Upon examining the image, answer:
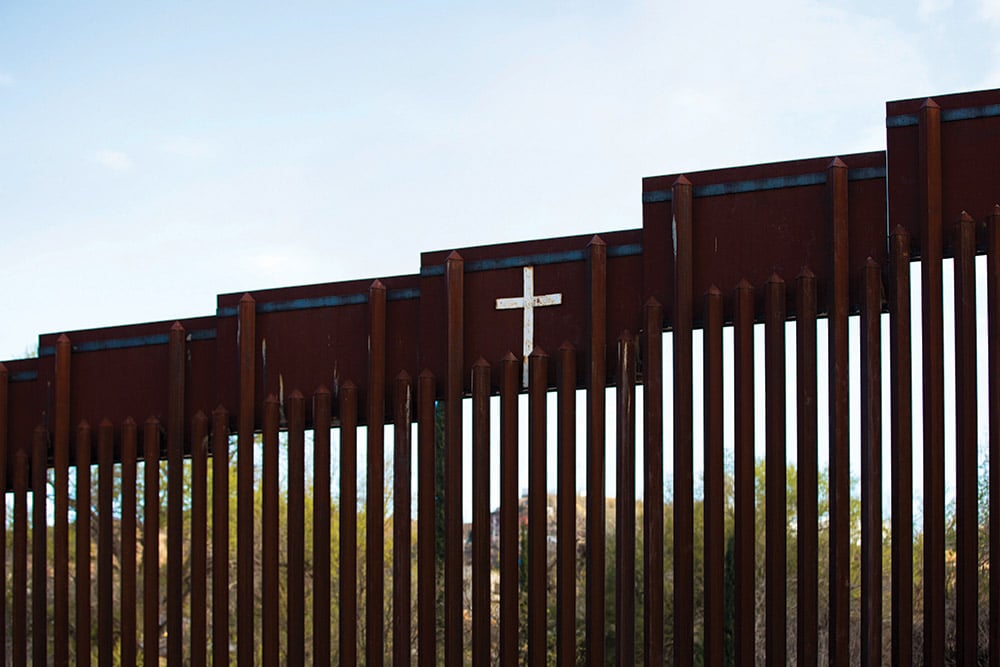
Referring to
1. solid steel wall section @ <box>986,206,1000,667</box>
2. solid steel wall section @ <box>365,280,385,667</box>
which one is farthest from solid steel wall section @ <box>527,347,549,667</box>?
solid steel wall section @ <box>986,206,1000,667</box>

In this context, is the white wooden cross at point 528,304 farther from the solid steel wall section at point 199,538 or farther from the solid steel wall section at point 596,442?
the solid steel wall section at point 199,538

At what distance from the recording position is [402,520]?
7301mm

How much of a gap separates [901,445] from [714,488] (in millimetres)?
849

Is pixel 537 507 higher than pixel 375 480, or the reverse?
pixel 375 480

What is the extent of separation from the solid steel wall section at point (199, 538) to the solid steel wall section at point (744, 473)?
280cm

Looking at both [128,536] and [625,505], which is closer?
[625,505]

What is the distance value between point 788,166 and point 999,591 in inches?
84.6

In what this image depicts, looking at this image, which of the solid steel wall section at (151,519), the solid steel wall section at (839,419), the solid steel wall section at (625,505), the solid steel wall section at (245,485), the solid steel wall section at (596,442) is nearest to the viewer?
the solid steel wall section at (839,419)

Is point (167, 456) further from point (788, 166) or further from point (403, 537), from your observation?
point (788, 166)

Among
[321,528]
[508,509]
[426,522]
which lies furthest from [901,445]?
[321,528]

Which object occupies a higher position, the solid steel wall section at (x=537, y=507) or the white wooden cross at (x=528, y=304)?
the white wooden cross at (x=528, y=304)

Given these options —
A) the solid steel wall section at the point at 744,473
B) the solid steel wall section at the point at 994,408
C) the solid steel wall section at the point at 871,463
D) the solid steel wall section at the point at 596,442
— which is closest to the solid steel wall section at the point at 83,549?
the solid steel wall section at the point at 596,442

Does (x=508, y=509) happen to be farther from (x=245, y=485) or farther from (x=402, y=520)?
(x=245, y=485)

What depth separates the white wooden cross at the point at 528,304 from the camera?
7.28 meters
